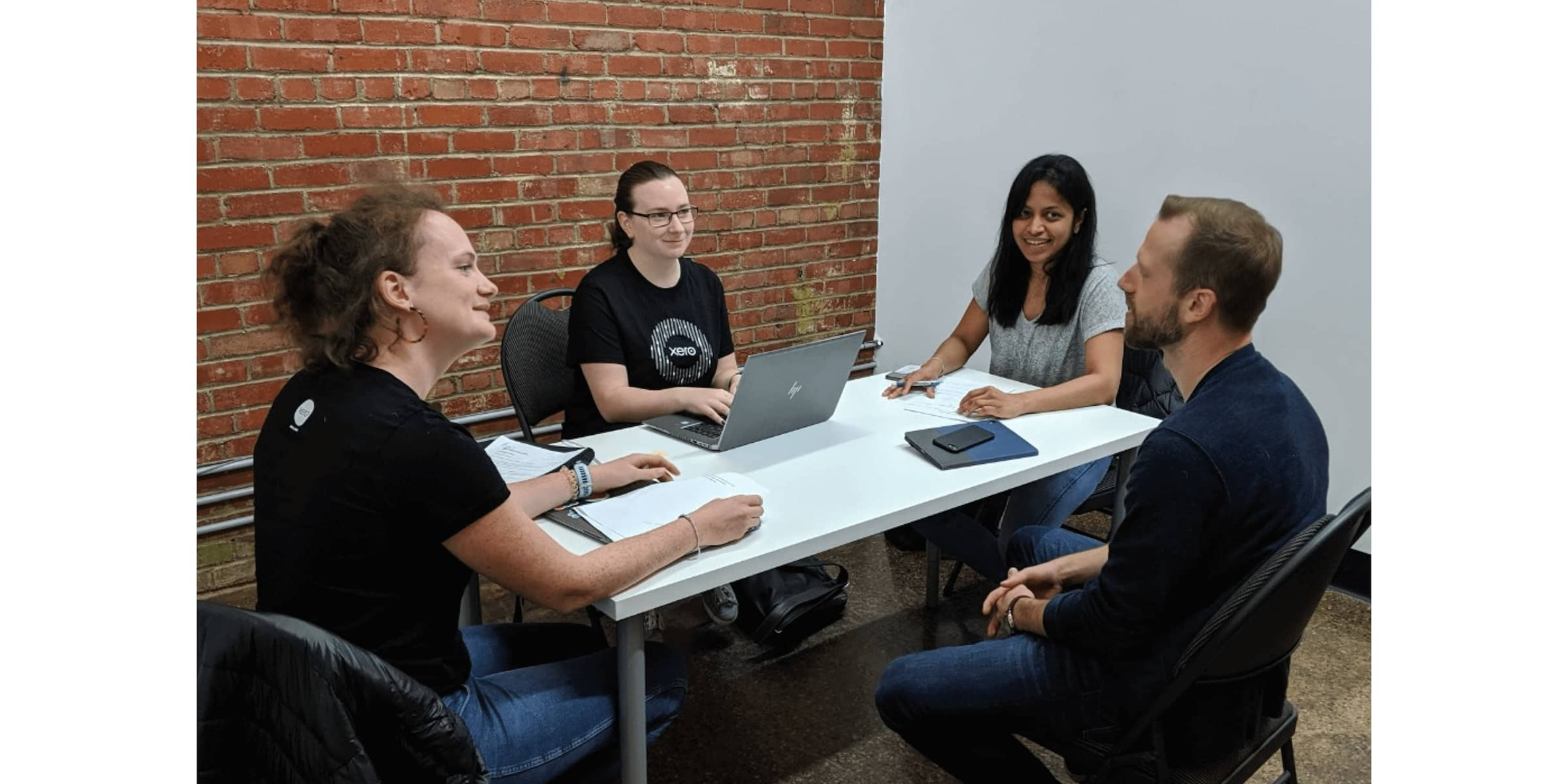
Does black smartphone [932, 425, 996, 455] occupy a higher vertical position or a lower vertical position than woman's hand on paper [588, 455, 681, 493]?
higher

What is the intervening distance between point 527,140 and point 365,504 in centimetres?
229

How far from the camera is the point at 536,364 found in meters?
2.86

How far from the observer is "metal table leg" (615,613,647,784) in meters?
1.73

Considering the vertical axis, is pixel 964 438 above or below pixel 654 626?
above

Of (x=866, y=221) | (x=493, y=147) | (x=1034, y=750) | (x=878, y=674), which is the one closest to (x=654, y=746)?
(x=878, y=674)

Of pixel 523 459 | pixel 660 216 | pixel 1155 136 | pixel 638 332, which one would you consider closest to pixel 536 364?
pixel 638 332

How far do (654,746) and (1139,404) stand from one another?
61.3 inches

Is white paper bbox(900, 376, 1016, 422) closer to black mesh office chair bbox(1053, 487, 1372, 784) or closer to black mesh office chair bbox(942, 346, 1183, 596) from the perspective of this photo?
black mesh office chair bbox(942, 346, 1183, 596)

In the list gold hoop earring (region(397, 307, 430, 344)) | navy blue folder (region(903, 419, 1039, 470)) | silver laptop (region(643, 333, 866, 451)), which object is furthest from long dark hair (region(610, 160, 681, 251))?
gold hoop earring (region(397, 307, 430, 344))

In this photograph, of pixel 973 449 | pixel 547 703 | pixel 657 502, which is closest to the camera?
pixel 547 703

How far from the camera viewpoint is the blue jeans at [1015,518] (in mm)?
2715

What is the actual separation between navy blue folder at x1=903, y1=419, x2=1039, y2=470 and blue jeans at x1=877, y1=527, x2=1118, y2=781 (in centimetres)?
50

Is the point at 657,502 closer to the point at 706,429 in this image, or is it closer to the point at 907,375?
the point at 706,429

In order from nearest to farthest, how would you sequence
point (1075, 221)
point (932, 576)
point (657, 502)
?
point (657, 502) < point (1075, 221) < point (932, 576)
